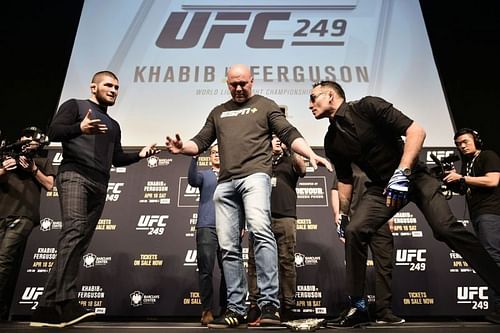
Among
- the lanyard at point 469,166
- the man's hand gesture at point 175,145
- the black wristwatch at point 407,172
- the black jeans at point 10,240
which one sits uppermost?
the lanyard at point 469,166

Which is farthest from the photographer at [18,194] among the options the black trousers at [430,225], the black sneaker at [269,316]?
the black trousers at [430,225]

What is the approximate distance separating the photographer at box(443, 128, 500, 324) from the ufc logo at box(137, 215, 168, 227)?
2.60 metres

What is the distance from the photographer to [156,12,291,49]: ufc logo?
5.01 m

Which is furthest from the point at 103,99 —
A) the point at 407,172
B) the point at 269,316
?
the point at 407,172

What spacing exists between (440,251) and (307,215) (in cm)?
131

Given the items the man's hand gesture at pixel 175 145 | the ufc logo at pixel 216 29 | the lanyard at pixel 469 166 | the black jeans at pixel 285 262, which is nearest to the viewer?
the man's hand gesture at pixel 175 145

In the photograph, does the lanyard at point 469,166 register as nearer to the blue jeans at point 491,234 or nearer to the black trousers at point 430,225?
the blue jeans at point 491,234

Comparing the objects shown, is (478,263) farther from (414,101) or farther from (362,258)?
(414,101)

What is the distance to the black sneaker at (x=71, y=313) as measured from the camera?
8.50ft

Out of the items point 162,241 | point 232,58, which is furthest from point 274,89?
point 162,241

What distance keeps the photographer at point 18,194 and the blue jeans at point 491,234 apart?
355cm

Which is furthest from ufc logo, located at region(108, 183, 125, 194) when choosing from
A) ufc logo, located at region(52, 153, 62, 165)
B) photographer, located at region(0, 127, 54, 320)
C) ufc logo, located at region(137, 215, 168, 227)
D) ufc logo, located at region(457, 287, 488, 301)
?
ufc logo, located at region(457, 287, 488, 301)

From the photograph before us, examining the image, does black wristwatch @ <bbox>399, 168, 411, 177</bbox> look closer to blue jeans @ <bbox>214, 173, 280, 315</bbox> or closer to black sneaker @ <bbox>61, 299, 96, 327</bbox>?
blue jeans @ <bbox>214, 173, 280, 315</bbox>

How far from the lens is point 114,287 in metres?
4.25
